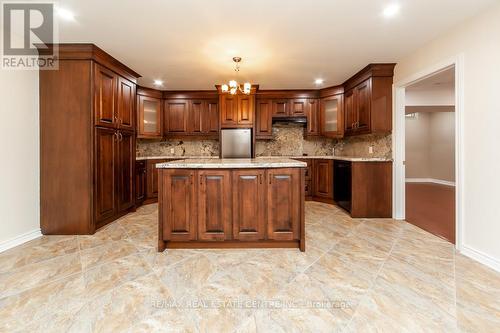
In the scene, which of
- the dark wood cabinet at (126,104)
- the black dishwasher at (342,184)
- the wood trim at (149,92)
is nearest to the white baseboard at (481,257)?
the black dishwasher at (342,184)

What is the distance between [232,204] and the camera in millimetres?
2441

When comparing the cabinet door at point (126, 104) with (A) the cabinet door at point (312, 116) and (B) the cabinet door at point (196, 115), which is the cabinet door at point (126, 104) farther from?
(A) the cabinet door at point (312, 116)

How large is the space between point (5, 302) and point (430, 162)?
10.4 m

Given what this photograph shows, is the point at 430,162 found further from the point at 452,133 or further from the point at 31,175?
the point at 31,175

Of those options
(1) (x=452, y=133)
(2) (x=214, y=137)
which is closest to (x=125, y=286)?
(2) (x=214, y=137)

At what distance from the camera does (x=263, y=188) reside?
244cm

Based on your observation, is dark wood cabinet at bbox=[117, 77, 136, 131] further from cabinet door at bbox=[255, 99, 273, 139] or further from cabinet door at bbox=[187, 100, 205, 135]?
cabinet door at bbox=[255, 99, 273, 139]

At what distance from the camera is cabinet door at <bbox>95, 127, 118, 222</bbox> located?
305 centimetres

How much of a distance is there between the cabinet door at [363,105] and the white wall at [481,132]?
1.28m

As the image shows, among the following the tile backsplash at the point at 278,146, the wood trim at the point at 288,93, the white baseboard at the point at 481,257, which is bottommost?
the white baseboard at the point at 481,257

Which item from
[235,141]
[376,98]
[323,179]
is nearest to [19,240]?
[235,141]

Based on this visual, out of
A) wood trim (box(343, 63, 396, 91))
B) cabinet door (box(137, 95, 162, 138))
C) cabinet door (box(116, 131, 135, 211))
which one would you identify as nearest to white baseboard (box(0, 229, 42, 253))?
cabinet door (box(116, 131, 135, 211))

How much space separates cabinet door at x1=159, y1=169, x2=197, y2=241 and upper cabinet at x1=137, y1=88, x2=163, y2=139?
9.09 feet

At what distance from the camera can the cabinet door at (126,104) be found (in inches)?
139
